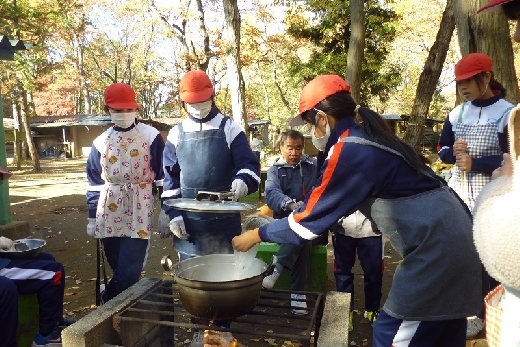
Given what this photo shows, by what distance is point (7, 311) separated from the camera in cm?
285

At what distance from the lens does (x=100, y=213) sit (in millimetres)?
3939

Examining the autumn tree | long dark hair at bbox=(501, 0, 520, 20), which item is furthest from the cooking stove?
the autumn tree

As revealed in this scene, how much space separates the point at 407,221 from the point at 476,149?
6.59ft

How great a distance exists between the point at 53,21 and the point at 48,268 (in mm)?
13865

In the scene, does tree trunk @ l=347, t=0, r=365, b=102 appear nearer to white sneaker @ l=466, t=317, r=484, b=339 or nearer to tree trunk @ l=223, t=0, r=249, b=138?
tree trunk @ l=223, t=0, r=249, b=138

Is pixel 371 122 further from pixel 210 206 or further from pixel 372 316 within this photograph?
pixel 372 316

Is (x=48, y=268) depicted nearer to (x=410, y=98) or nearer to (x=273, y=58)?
(x=273, y=58)

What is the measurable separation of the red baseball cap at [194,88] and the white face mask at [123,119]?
0.89 metres

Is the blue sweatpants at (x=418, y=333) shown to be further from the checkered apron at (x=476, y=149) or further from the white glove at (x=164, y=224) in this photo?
the white glove at (x=164, y=224)

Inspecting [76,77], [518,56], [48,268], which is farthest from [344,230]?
[76,77]

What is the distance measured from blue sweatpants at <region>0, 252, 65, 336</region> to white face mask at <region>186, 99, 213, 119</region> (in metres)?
Result: 1.65

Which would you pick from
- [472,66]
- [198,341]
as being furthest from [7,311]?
[472,66]

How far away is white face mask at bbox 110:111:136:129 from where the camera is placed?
396cm

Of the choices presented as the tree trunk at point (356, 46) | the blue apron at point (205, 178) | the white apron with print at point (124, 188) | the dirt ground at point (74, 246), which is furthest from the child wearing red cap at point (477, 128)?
the tree trunk at point (356, 46)
